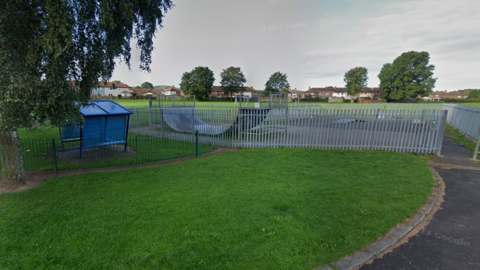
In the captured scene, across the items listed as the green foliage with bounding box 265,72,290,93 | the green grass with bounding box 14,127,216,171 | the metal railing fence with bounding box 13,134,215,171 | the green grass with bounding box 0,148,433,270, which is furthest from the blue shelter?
the green foliage with bounding box 265,72,290,93

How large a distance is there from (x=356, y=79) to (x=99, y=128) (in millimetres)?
80397

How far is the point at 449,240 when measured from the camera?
3.49 m

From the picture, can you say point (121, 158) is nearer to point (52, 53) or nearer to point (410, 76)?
point (52, 53)

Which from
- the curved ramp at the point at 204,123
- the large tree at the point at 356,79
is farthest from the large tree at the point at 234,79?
the curved ramp at the point at 204,123

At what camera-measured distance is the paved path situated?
9.72 feet

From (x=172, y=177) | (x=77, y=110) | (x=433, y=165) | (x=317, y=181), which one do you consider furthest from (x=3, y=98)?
(x=433, y=165)

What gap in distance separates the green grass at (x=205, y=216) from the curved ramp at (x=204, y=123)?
4.03 m

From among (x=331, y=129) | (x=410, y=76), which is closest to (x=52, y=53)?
(x=331, y=129)

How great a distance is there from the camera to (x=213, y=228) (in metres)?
3.50

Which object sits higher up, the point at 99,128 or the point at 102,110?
the point at 102,110

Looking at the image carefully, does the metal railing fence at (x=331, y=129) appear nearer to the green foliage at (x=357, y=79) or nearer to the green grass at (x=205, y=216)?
the green grass at (x=205, y=216)

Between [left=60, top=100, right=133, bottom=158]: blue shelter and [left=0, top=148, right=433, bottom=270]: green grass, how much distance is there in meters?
3.10

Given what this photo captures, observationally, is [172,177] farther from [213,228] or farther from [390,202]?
[390,202]

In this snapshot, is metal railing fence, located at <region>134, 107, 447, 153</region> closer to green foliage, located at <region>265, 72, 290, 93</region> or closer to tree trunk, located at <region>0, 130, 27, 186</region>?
tree trunk, located at <region>0, 130, 27, 186</region>
